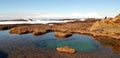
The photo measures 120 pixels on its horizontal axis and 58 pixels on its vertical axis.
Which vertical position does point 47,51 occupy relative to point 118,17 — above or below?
below

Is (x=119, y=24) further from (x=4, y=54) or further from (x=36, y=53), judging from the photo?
(x=4, y=54)

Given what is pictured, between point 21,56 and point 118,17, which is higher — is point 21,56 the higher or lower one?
the lower one

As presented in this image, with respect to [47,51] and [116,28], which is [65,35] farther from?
[47,51]

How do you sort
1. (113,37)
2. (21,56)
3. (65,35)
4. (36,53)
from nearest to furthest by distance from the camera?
(21,56) < (36,53) < (113,37) < (65,35)

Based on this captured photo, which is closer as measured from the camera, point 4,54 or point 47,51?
point 4,54

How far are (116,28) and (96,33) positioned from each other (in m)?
5.47

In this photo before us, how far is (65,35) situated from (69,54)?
771 inches

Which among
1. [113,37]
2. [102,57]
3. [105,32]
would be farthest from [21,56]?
[105,32]

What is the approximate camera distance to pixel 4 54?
28.1 metres

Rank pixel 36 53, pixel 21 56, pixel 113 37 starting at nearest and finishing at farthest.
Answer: pixel 21 56 → pixel 36 53 → pixel 113 37

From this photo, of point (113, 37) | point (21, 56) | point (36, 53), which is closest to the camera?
point (21, 56)

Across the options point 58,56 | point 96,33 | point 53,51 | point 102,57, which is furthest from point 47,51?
point 96,33

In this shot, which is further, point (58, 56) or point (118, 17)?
point (118, 17)

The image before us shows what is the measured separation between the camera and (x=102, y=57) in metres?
27.1
